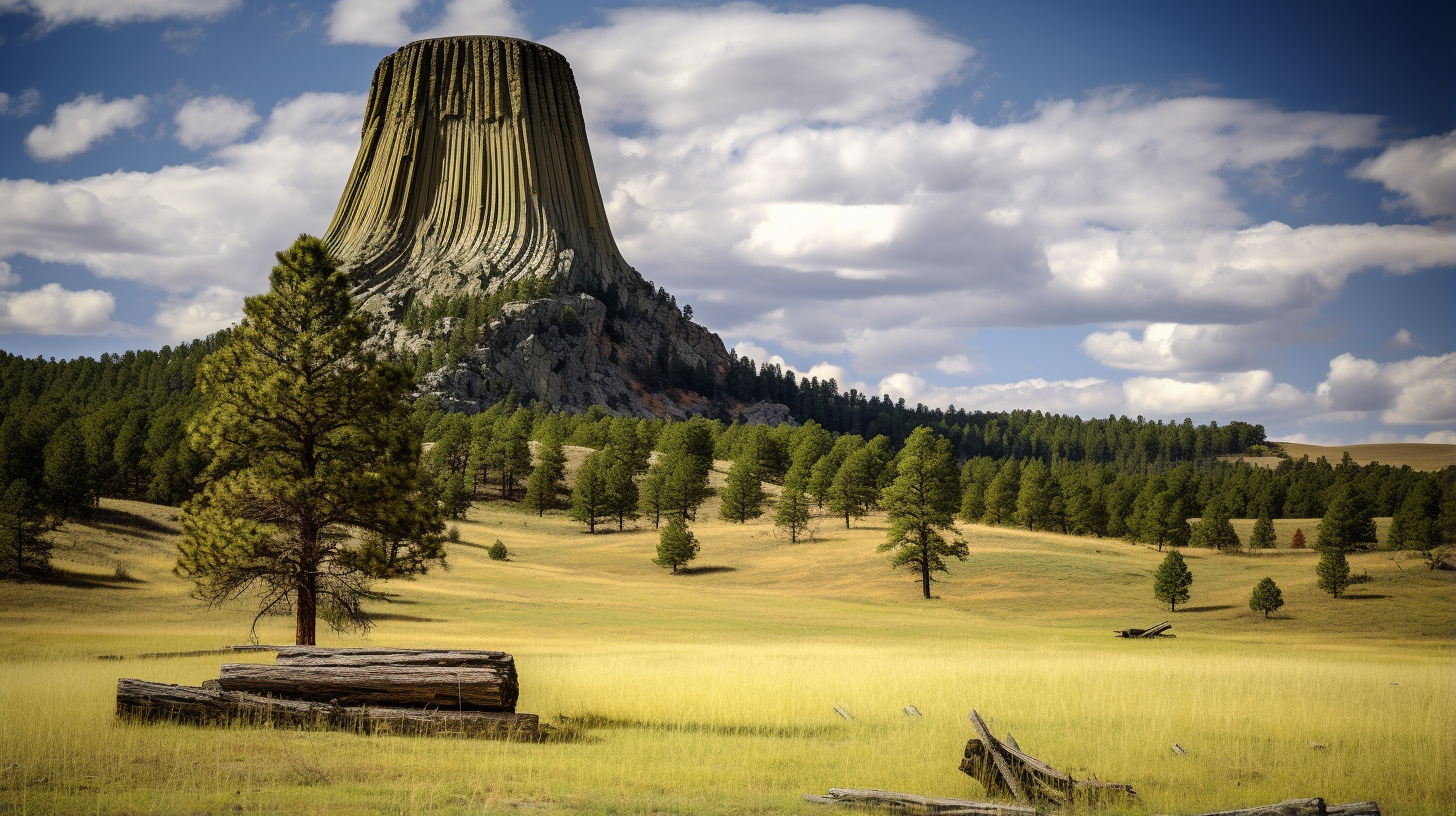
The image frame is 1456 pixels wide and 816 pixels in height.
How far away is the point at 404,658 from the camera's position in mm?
13656

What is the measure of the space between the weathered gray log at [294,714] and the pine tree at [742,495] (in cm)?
9307

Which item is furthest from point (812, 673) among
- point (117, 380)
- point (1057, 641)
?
point (117, 380)

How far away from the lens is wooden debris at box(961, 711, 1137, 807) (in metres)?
10.1

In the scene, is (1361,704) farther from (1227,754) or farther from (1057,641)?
(1057,641)

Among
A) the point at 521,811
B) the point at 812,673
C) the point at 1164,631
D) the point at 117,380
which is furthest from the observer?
the point at 117,380

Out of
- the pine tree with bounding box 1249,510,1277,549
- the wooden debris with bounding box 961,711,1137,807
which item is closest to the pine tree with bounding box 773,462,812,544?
the pine tree with bounding box 1249,510,1277,549

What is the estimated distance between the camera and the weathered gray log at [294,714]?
1321 cm

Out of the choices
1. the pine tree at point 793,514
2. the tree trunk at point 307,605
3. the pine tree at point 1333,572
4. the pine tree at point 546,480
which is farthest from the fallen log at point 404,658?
the pine tree at point 546,480

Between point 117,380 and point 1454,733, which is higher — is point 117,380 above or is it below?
above

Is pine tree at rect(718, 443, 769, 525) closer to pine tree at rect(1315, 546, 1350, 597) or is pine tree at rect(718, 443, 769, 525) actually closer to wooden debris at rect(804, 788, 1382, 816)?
pine tree at rect(1315, 546, 1350, 597)

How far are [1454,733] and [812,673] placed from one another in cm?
1133

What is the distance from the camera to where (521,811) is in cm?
936

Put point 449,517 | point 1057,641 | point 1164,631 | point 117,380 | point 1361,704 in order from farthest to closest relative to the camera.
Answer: point 117,380
point 449,517
point 1164,631
point 1057,641
point 1361,704

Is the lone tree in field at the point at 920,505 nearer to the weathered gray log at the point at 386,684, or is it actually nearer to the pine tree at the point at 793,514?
the pine tree at the point at 793,514
